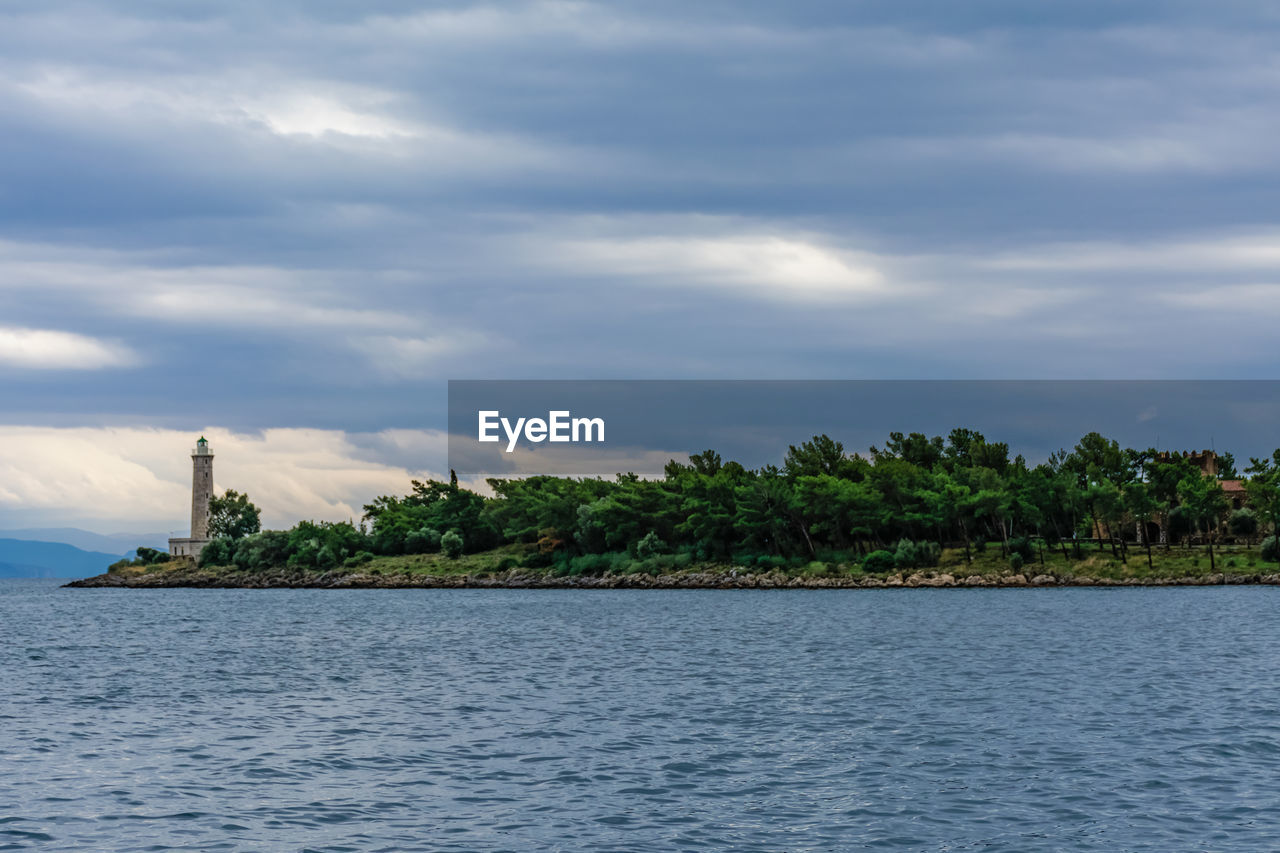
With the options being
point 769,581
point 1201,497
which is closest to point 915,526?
point 769,581

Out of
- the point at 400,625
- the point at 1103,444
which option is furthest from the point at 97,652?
the point at 1103,444

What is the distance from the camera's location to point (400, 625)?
96375 mm

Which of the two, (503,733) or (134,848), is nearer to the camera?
(134,848)

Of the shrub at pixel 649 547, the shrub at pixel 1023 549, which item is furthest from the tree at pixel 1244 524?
the shrub at pixel 649 547

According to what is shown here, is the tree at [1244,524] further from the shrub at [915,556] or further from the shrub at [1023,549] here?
the shrub at [915,556]

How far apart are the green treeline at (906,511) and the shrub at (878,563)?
182 millimetres

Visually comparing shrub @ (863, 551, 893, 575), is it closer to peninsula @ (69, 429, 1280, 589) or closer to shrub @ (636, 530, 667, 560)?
peninsula @ (69, 429, 1280, 589)

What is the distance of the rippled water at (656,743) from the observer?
24297 millimetres

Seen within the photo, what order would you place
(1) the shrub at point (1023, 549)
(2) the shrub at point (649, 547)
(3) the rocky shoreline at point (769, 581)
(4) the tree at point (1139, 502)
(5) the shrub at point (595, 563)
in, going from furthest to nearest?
(5) the shrub at point (595, 563)
(2) the shrub at point (649, 547)
(1) the shrub at point (1023, 549)
(4) the tree at point (1139, 502)
(3) the rocky shoreline at point (769, 581)

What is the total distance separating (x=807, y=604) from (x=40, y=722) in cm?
8655

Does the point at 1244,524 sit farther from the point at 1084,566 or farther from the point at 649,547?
the point at 649,547

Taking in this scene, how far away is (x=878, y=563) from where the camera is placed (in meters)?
159

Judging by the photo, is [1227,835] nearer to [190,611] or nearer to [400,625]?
[400,625]

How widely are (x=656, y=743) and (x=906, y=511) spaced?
439ft
